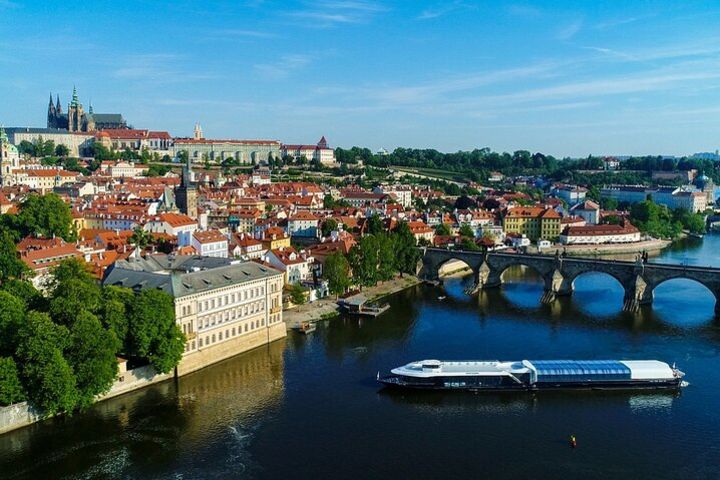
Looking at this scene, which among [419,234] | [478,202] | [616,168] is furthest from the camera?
[616,168]

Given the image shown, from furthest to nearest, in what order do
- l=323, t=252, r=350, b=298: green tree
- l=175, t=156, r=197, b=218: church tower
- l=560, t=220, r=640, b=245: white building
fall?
l=560, t=220, r=640, b=245: white building → l=175, t=156, r=197, b=218: church tower → l=323, t=252, r=350, b=298: green tree

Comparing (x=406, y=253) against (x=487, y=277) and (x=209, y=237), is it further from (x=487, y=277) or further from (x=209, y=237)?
(x=209, y=237)

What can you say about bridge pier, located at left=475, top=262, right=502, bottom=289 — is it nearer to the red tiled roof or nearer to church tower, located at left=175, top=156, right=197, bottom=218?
the red tiled roof

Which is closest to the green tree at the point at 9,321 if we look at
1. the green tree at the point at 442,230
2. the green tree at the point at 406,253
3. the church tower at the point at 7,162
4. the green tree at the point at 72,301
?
the green tree at the point at 72,301

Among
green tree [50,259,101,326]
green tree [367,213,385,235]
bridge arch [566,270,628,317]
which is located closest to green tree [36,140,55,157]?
green tree [367,213,385,235]

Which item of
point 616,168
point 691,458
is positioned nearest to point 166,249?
point 691,458

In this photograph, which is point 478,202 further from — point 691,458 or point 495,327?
point 691,458
